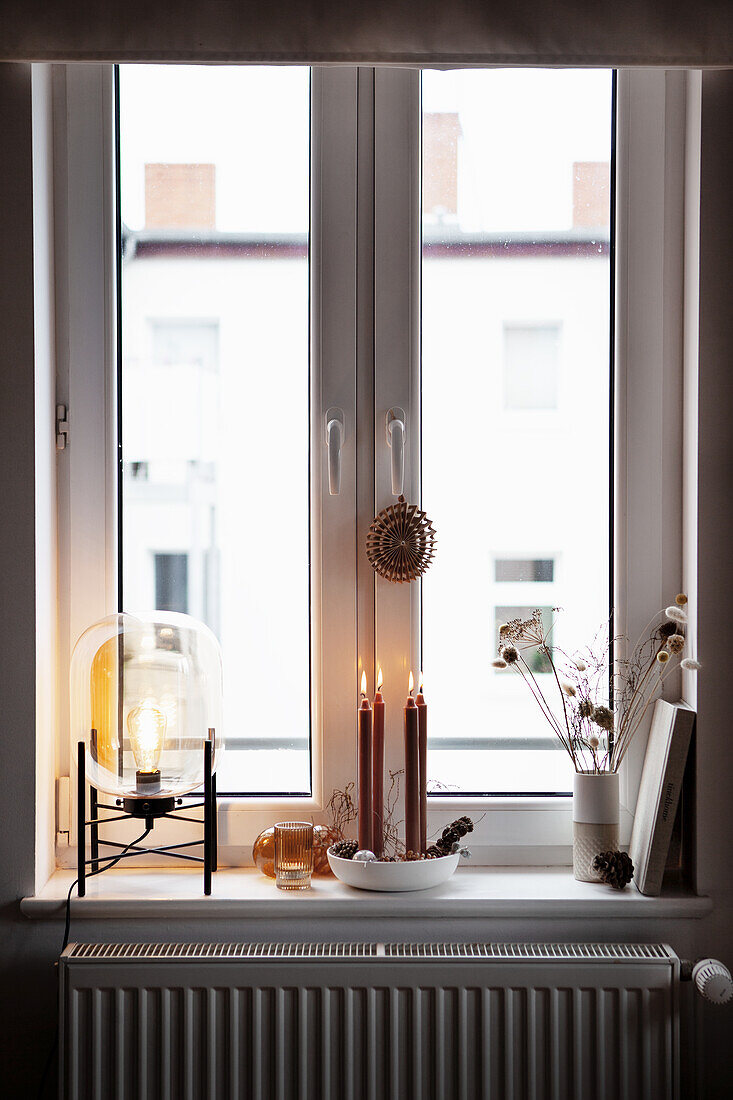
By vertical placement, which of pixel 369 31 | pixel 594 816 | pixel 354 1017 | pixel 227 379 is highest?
pixel 369 31

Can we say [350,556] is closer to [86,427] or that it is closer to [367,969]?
[86,427]

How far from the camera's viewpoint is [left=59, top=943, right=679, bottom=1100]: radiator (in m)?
1.42

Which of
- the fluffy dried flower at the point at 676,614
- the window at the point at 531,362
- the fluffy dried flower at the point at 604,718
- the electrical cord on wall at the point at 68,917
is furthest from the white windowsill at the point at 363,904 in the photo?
the window at the point at 531,362

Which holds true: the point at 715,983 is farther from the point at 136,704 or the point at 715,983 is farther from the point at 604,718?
the point at 136,704

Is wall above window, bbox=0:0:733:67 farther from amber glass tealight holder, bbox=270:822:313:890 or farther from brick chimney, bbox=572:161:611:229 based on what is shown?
amber glass tealight holder, bbox=270:822:313:890

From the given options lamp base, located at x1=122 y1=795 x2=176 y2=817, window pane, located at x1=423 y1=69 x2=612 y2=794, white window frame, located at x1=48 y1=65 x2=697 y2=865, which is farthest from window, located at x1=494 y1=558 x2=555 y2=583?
lamp base, located at x1=122 y1=795 x2=176 y2=817

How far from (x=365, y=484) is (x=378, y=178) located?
0.54 m

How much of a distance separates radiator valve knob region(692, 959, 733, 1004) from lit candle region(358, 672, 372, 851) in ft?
1.79

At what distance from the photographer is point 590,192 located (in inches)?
66.1

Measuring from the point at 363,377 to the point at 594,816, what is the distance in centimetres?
86

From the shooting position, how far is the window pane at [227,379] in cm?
167

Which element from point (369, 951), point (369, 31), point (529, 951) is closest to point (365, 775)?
point (369, 951)

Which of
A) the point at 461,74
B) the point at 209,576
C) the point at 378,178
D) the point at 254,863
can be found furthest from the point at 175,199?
the point at 254,863

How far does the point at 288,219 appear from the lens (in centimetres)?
168
